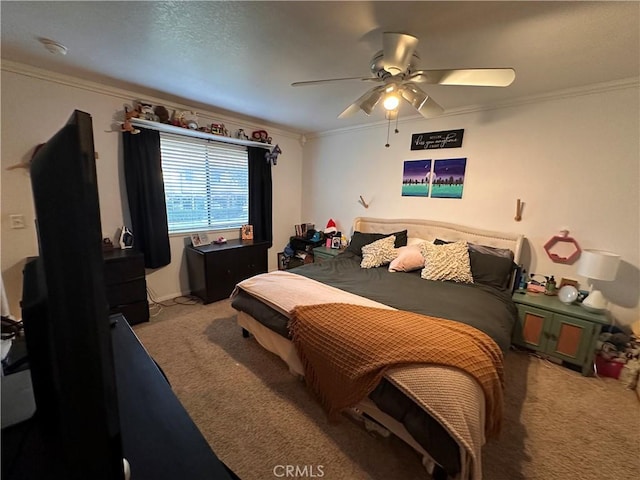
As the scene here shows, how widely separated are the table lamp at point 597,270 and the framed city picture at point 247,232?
363 cm

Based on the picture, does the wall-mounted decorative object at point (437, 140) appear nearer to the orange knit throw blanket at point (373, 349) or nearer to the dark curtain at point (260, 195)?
the dark curtain at point (260, 195)

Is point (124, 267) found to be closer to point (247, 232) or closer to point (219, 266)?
point (219, 266)

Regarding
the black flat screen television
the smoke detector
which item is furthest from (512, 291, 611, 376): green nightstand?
the smoke detector

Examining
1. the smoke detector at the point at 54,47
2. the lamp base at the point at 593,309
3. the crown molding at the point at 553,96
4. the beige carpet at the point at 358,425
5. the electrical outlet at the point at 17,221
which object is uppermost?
the smoke detector at the point at 54,47

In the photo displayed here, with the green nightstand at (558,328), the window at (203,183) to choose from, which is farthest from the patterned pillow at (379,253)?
the window at (203,183)

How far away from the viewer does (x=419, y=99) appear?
1.93 m

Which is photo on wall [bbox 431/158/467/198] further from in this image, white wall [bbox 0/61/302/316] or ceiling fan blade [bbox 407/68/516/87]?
white wall [bbox 0/61/302/316]

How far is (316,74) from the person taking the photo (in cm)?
218

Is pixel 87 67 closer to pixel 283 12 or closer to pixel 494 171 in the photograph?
pixel 283 12

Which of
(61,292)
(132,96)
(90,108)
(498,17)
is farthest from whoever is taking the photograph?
(132,96)

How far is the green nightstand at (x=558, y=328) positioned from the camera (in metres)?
2.13

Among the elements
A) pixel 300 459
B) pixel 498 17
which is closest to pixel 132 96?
pixel 498 17

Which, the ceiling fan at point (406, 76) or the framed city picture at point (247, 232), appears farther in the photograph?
the framed city picture at point (247, 232)

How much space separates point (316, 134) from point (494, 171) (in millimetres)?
2597
